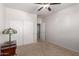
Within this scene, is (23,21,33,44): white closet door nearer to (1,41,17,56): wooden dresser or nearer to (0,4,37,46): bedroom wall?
(0,4,37,46): bedroom wall

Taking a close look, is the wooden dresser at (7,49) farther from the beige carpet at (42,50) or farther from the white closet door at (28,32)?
the white closet door at (28,32)

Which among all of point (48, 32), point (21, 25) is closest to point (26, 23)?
point (21, 25)

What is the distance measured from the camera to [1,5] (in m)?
1.70

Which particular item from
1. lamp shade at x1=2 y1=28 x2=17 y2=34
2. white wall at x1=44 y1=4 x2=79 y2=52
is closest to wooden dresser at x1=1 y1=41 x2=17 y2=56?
lamp shade at x1=2 y1=28 x2=17 y2=34

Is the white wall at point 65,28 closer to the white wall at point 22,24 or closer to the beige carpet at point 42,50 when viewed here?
the beige carpet at point 42,50

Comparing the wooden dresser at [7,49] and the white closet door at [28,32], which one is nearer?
the wooden dresser at [7,49]

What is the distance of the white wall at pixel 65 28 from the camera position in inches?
67.9

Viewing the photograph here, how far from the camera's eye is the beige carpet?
1731mm

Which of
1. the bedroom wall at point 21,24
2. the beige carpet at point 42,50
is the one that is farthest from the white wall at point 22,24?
the beige carpet at point 42,50

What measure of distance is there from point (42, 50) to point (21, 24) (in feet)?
2.04

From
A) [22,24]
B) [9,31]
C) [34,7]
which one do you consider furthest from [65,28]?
[9,31]

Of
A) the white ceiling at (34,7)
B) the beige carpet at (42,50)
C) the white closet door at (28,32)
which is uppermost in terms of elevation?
the white ceiling at (34,7)

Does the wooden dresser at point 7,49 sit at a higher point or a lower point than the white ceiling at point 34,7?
lower

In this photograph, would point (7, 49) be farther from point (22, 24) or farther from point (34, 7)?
point (34, 7)
